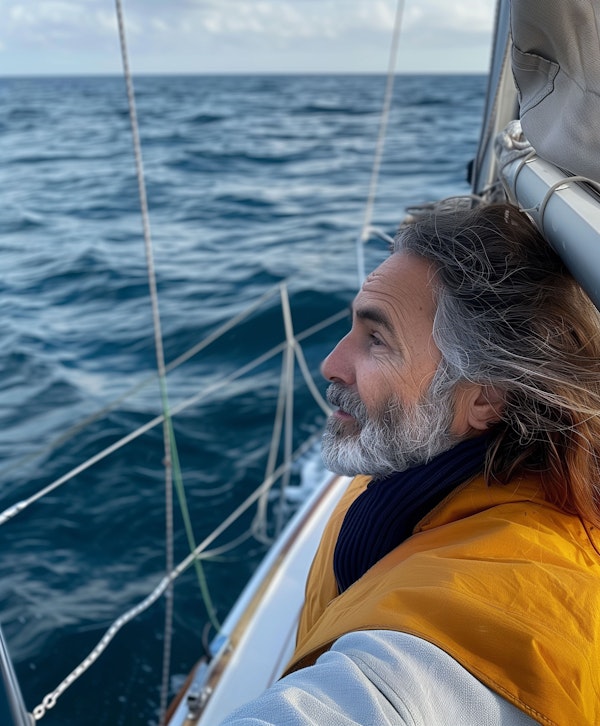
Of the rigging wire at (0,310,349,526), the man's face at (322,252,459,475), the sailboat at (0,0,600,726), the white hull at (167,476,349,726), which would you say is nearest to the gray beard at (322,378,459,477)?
the man's face at (322,252,459,475)

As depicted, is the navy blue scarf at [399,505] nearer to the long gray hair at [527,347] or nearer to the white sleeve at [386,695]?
the long gray hair at [527,347]

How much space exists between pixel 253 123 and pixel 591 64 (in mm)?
16640

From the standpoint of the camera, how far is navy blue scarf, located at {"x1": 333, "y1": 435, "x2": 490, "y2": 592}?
0.93 meters

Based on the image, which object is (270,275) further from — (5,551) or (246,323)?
(5,551)

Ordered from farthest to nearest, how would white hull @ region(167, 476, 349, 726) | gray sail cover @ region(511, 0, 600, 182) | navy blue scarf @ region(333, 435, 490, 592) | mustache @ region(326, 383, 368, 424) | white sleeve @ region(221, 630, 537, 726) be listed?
white hull @ region(167, 476, 349, 726)
mustache @ region(326, 383, 368, 424)
navy blue scarf @ region(333, 435, 490, 592)
gray sail cover @ region(511, 0, 600, 182)
white sleeve @ region(221, 630, 537, 726)

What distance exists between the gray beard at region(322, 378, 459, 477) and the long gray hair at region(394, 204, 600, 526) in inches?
2.0

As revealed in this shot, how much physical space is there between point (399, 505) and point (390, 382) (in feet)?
0.56

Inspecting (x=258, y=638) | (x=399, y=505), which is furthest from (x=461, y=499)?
(x=258, y=638)

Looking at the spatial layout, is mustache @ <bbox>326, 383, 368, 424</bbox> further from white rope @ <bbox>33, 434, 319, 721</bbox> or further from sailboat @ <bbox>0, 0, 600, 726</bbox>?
white rope @ <bbox>33, 434, 319, 721</bbox>

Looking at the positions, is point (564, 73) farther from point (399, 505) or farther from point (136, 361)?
point (136, 361)

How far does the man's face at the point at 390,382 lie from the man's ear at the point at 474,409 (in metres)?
0.01

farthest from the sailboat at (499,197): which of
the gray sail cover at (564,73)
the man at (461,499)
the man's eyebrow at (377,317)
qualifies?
the man's eyebrow at (377,317)

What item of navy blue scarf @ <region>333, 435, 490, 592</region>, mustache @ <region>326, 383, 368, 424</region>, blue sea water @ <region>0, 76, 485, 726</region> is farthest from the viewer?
blue sea water @ <region>0, 76, 485, 726</region>

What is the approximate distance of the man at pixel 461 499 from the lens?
68cm
